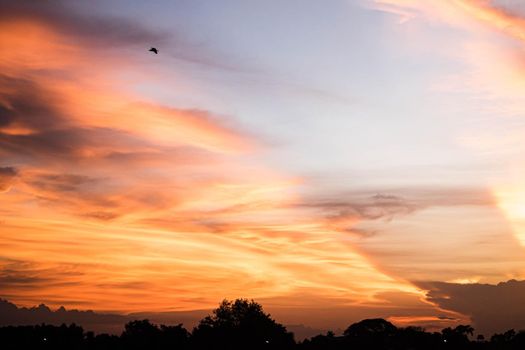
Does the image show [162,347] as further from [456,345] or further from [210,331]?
[456,345]

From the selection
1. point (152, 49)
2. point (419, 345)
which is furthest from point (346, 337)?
point (152, 49)

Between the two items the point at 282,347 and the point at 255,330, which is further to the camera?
the point at 255,330

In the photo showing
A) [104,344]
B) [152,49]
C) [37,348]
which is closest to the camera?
[152,49]

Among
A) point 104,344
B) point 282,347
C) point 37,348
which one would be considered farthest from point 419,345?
point 37,348

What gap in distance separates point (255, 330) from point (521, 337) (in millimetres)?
72036

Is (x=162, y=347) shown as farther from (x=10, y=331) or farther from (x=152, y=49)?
(x=152, y=49)

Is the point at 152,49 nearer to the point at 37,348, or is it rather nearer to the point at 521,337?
the point at 37,348

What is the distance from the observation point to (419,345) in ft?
591

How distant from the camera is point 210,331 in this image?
195750 mm

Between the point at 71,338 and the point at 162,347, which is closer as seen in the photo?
the point at 162,347

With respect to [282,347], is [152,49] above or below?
above

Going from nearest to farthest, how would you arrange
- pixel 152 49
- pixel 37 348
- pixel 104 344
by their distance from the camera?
pixel 152 49, pixel 37 348, pixel 104 344

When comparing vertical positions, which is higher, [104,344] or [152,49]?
[152,49]

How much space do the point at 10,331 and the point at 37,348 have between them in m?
20.2
